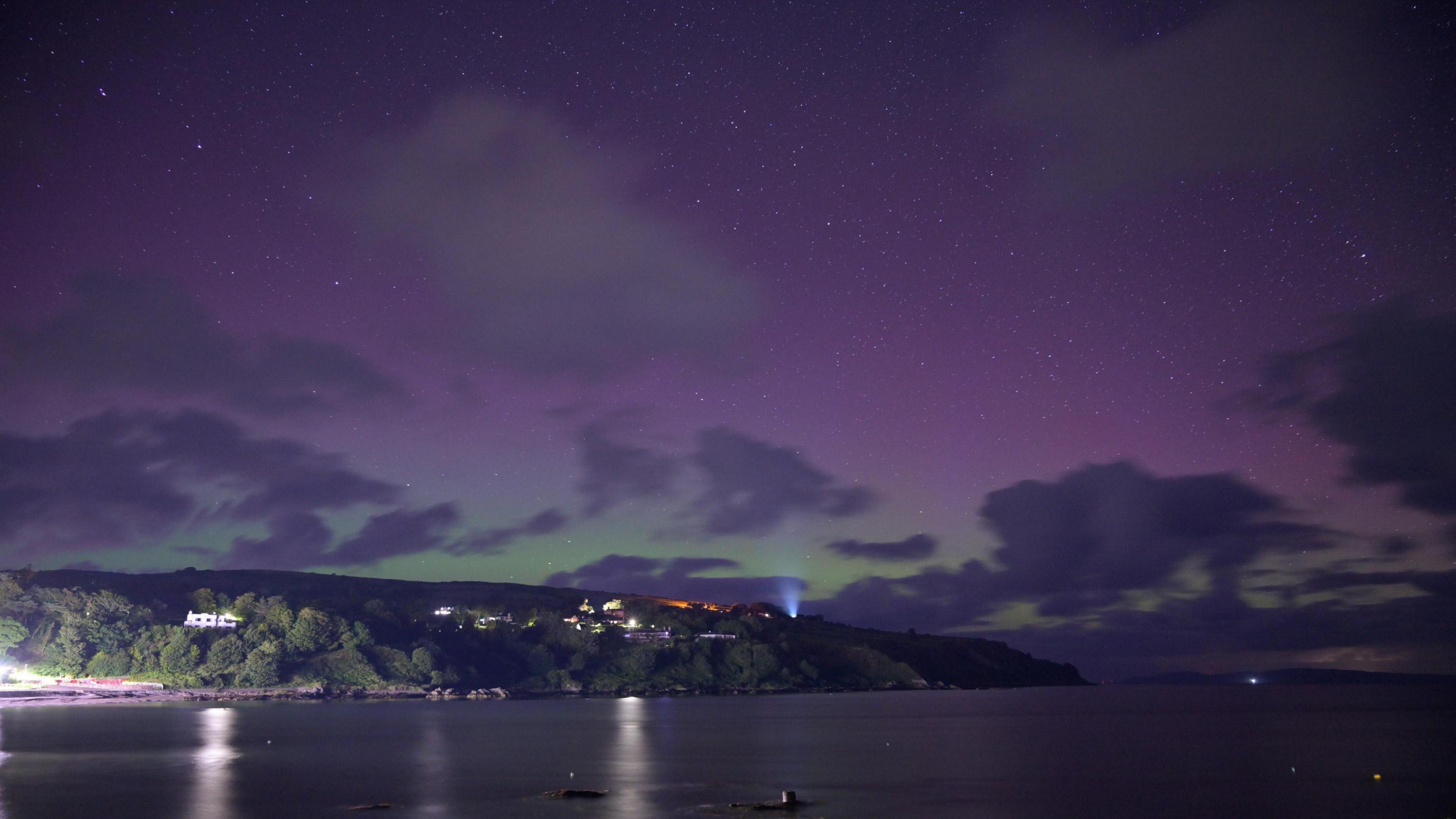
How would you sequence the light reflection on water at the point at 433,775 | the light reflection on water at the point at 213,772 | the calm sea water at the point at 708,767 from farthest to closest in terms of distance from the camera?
1. the calm sea water at the point at 708,767
2. the light reflection on water at the point at 433,775
3. the light reflection on water at the point at 213,772

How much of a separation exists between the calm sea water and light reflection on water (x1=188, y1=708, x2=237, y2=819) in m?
0.30

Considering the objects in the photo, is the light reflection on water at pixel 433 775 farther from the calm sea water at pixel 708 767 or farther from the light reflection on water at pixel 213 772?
the light reflection on water at pixel 213 772

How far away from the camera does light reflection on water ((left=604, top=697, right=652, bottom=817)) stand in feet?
180

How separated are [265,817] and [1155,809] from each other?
152ft

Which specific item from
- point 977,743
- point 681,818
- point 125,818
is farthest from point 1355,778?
point 125,818

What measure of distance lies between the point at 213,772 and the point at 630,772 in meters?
28.9

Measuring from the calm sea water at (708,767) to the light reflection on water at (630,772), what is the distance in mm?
337

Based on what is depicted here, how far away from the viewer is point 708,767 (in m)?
77.0

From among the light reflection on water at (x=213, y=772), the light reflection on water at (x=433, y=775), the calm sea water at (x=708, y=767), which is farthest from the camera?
the calm sea water at (x=708, y=767)

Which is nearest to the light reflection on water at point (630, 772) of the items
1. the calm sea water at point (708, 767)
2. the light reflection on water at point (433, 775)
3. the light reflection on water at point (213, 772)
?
the calm sea water at point (708, 767)

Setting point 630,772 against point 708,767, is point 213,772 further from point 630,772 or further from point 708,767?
point 708,767

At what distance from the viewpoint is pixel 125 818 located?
170 ft

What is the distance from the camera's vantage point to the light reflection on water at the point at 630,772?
180ft

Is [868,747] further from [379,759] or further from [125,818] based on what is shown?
[125,818]
